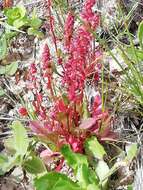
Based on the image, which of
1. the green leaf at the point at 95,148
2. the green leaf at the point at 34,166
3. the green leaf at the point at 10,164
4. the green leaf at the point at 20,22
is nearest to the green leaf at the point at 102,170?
the green leaf at the point at 95,148

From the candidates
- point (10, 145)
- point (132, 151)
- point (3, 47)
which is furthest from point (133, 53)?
point (3, 47)

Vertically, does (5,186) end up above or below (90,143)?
below

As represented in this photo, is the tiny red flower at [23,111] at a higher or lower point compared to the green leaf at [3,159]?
higher

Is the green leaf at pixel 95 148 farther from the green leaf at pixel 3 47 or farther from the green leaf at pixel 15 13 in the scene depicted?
the green leaf at pixel 15 13

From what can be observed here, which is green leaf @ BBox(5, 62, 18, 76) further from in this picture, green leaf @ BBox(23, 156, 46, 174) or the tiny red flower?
green leaf @ BBox(23, 156, 46, 174)

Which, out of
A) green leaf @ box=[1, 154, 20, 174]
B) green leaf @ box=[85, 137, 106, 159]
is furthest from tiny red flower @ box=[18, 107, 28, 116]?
green leaf @ box=[85, 137, 106, 159]

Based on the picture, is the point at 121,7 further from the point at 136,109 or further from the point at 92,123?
the point at 92,123

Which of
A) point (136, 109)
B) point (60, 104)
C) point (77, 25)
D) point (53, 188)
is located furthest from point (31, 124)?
point (77, 25)
